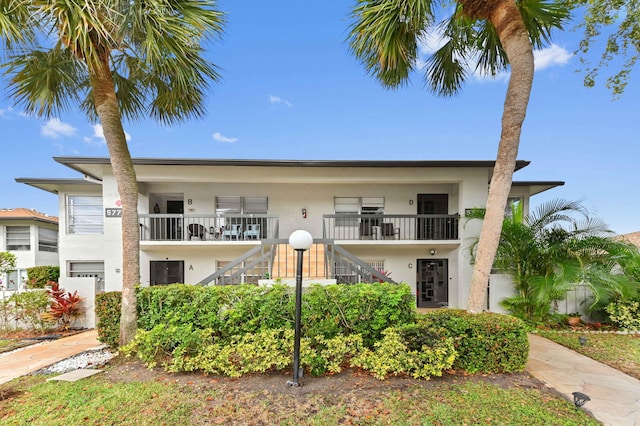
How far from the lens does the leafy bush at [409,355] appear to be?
178 inches

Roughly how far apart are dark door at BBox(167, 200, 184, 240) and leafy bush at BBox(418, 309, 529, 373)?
385 inches

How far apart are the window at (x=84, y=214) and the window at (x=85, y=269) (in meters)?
1.28

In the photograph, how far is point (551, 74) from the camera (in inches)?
416

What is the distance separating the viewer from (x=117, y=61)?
6.73 m

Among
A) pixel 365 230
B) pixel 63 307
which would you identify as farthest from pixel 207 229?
pixel 365 230

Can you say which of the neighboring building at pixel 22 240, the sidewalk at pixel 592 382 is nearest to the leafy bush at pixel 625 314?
the sidewalk at pixel 592 382

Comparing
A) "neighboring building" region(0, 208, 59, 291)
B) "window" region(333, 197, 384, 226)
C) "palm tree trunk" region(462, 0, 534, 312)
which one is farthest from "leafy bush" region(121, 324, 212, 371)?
"neighboring building" region(0, 208, 59, 291)

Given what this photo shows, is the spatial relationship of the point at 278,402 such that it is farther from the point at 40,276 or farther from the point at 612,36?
the point at 40,276

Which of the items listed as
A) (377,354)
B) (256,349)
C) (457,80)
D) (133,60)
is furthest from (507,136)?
(133,60)

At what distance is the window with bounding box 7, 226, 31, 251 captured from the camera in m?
15.0

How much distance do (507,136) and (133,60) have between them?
27.6 ft

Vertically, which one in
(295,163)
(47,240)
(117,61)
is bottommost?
(47,240)

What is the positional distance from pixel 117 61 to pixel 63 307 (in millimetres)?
6847

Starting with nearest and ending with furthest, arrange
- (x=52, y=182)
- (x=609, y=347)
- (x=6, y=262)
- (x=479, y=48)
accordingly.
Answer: (x=609, y=347)
(x=479, y=48)
(x=52, y=182)
(x=6, y=262)
